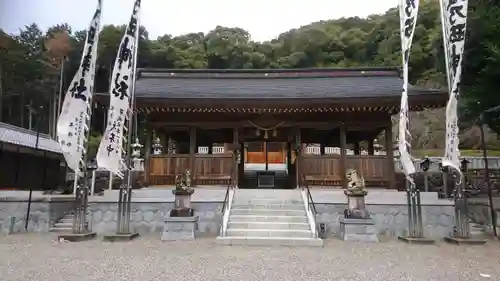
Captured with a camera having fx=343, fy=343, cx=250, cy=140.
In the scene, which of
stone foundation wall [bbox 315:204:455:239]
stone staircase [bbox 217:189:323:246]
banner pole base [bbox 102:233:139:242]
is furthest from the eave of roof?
banner pole base [bbox 102:233:139:242]

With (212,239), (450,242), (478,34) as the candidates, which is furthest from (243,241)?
(478,34)

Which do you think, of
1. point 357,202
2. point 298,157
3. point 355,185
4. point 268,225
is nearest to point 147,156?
point 298,157

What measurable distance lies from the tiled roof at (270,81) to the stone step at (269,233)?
24.1 feet

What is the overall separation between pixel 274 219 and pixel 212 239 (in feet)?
6.00

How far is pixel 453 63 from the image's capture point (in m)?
8.35

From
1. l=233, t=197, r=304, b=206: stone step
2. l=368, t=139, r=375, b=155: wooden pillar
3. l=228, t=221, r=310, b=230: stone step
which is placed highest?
l=368, t=139, r=375, b=155: wooden pillar

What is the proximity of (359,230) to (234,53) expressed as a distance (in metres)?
39.8

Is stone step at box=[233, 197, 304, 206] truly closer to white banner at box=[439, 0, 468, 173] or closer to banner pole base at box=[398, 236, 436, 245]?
banner pole base at box=[398, 236, 436, 245]

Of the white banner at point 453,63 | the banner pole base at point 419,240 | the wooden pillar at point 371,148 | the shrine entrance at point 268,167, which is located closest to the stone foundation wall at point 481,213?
the banner pole base at point 419,240

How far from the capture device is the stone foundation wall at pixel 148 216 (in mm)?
10047

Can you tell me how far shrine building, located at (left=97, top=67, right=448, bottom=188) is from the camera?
42.1ft

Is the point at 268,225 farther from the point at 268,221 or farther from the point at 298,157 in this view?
the point at 298,157

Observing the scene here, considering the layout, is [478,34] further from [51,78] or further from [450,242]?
[51,78]

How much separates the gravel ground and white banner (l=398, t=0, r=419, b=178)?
6.70 ft
